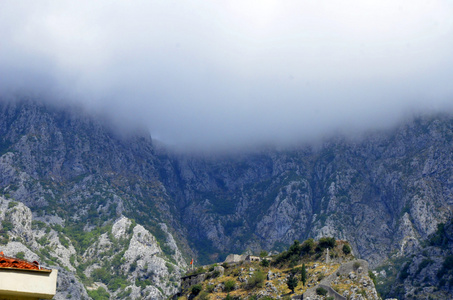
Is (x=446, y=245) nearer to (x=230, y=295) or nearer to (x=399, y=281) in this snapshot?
(x=399, y=281)

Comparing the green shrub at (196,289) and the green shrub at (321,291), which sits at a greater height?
the green shrub at (321,291)

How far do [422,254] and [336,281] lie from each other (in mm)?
91156

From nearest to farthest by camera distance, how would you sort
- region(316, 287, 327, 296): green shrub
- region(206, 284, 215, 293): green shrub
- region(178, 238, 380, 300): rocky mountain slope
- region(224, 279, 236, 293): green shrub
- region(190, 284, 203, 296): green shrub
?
1. region(316, 287, 327, 296): green shrub
2. region(178, 238, 380, 300): rocky mountain slope
3. region(224, 279, 236, 293): green shrub
4. region(206, 284, 215, 293): green shrub
5. region(190, 284, 203, 296): green shrub

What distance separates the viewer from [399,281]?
174m

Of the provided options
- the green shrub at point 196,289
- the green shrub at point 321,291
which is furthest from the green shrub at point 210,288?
→ the green shrub at point 321,291

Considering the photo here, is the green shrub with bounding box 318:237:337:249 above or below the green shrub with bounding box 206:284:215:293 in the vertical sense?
above

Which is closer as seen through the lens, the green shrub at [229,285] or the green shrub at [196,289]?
the green shrub at [229,285]

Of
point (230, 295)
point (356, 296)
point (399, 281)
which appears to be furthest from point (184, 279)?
point (399, 281)

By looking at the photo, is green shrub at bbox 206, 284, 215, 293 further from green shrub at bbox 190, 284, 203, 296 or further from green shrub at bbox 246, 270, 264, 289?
green shrub at bbox 246, 270, 264, 289

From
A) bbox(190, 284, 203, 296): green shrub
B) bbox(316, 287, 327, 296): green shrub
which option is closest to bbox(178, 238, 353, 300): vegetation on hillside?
bbox(190, 284, 203, 296): green shrub

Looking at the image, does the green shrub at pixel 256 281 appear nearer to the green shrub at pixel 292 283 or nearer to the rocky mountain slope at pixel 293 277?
the rocky mountain slope at pixel 293 277

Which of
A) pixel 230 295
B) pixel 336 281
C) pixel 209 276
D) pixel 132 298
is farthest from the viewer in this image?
pixel 132 298

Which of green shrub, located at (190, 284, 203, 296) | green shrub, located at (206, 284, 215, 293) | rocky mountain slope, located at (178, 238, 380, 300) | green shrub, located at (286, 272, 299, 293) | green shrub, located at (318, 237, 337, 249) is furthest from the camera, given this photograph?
green shrub, located at (190, 284, 203, 296)

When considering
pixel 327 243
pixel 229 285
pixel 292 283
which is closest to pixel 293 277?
pixel 292 283
